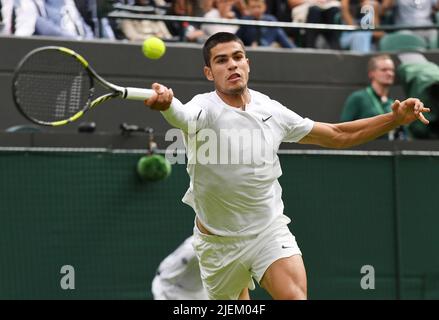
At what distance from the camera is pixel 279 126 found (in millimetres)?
7176

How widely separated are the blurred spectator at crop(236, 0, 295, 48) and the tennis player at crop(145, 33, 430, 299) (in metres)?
5.02

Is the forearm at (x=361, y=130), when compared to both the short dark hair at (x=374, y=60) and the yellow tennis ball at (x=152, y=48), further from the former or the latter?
the short dark hair at (x=374, y=60)

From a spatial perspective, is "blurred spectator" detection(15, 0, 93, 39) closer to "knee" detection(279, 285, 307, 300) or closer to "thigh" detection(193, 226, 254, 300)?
"thigh" detection(193, 226, 254, 300)

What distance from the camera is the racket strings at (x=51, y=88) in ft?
27.5

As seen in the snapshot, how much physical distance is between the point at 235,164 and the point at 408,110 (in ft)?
4.01

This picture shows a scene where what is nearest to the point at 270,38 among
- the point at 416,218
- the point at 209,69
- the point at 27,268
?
the point at 416,218

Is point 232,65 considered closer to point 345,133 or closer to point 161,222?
point 345,133

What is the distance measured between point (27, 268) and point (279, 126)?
3870 millimetres

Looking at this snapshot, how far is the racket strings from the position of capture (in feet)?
27.5

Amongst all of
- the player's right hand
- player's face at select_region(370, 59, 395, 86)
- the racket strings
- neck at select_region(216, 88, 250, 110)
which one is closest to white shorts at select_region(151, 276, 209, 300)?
the racket strings

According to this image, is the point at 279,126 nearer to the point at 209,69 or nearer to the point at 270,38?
the point at 209,69

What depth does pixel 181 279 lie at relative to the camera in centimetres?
965

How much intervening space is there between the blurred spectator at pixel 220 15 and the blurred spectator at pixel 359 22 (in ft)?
4.57

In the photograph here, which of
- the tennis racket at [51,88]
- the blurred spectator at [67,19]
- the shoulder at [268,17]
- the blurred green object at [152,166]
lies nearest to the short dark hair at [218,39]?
the tennis racket at [51,88]
